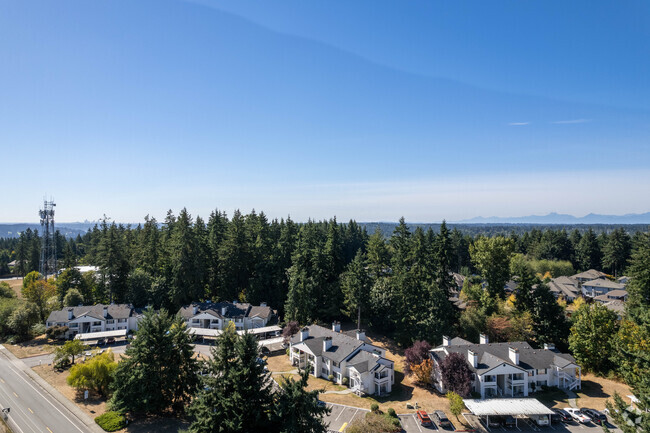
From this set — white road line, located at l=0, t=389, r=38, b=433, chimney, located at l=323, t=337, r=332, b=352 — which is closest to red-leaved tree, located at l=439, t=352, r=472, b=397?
chimney, located at l=323, t=337, r=332, b=352

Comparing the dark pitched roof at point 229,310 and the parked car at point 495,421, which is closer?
the parked car at point 495,421

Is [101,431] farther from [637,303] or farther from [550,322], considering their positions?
[637,303]

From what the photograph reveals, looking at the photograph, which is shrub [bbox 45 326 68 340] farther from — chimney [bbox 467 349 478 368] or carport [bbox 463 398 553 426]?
chimney [bbox 467 349 478 368]

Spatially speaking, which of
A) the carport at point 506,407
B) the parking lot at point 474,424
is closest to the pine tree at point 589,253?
the parking lot at point 474,424

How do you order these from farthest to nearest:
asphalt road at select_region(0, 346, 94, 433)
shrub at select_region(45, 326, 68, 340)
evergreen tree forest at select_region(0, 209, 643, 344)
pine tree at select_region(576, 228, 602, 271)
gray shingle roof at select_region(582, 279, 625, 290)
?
1. pine tree at select_region(576, 228, 602, 271)
2. gray shingle roof at select_region(582, 279, 625, 290)
3. shrub at select_region(45, 326, 68, 340)
4. evergreen tree forest at select_region(0, 209, 643, 344)
5. asphalt road at select_region(0, 346, 94, 433)

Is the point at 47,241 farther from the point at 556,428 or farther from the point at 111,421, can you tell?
the point at 556,428

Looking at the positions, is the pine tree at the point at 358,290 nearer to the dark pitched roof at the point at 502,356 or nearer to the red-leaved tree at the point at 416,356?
the red-leaved tree at the point at 416,356
